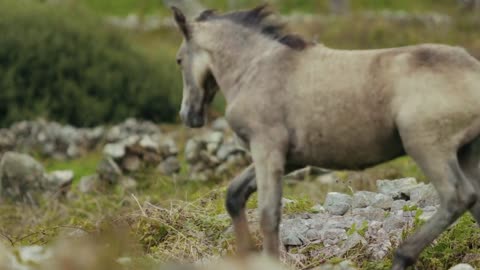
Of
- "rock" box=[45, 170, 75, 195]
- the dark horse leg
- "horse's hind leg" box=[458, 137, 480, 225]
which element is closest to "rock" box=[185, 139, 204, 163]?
"rock" box=[45, 170, 75, 195]

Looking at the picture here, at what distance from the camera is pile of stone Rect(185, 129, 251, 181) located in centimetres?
1722

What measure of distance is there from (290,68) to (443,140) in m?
1.41

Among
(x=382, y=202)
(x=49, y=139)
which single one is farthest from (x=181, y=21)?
(x=49, y=139)

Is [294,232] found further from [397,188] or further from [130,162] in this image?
[130,162]

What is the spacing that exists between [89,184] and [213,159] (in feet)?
6.50

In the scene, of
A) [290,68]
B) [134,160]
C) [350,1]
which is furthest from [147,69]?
[350,1]

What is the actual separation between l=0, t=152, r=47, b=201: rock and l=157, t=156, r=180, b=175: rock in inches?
76.6

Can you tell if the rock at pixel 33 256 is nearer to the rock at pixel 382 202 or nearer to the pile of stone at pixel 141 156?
the rock at pixel 382 202

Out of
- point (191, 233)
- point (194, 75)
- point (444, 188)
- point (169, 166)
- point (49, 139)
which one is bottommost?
point (49, 139)

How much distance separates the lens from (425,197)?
10.3 m

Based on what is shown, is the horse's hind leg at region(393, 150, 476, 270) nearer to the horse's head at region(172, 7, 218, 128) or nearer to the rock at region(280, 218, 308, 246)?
the rock at region(280, 218, 308, 246)

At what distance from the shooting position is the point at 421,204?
10234 millimetres

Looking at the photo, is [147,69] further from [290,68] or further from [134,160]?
[290,68]

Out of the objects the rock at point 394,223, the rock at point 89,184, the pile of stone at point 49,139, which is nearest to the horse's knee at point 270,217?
the rock at point 394,223
